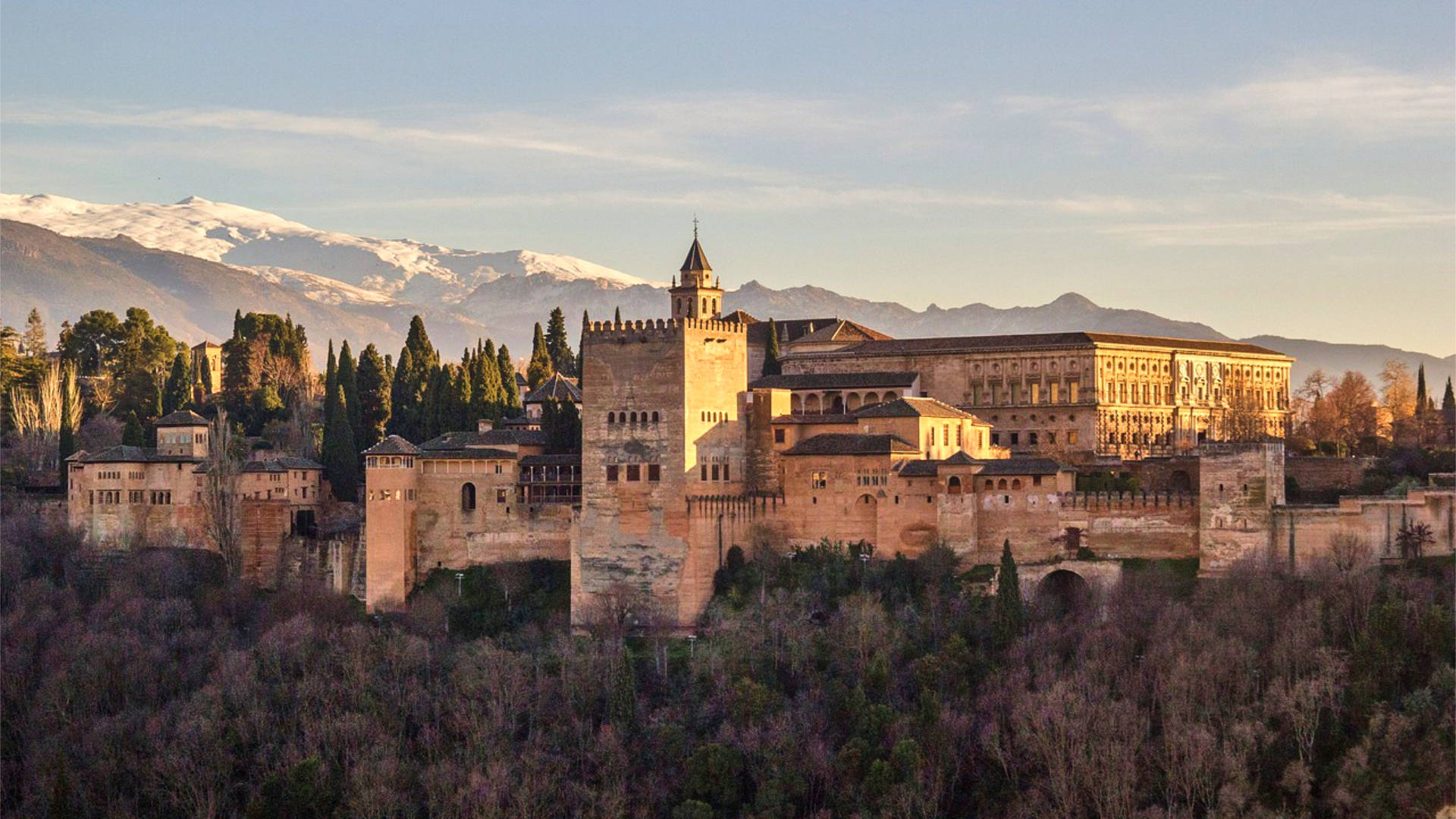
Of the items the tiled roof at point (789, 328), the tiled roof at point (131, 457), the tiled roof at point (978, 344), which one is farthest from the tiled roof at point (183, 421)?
the tiled roof at point (978, 344)

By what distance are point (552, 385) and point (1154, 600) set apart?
63.6 ft

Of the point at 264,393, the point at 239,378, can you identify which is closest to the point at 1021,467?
the point at 264,393

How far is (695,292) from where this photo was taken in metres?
49.0

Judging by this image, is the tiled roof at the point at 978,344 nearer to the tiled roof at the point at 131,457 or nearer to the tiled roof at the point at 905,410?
the tiled roof at the point at 905,410

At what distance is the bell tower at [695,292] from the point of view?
161ft

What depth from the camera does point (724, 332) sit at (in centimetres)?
4884

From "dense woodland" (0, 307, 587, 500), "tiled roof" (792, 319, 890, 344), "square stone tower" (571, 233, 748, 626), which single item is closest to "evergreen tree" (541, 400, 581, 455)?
"dense woodland" (0, 307, 587, 500)

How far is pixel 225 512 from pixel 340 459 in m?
4.08

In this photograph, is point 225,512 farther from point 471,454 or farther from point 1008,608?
point 1008,608

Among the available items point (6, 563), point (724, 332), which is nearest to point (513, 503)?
point (724, 332)

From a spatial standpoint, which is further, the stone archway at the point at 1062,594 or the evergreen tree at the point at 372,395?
the evergreen tree at the point at 372,395

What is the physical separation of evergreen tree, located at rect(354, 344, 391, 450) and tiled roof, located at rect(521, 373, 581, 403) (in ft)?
28.6

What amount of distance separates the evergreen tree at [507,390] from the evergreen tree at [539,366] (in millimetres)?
539

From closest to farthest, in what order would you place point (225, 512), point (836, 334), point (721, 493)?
point (721, 493), point (225, 512), point (836, 334)
